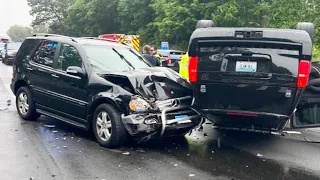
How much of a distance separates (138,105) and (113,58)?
1512mm

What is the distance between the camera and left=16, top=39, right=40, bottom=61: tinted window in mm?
7523

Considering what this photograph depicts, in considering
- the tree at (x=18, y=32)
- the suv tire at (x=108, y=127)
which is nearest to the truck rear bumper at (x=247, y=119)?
the suv tire at (x=108, y=127)

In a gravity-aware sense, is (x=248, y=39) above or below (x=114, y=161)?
above

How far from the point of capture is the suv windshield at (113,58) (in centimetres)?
638

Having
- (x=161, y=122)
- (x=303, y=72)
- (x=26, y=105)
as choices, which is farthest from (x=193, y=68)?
(x=26, y=105)

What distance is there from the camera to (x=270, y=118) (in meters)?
5.41

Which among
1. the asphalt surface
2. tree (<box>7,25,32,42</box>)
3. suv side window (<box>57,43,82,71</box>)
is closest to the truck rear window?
the asphalt surface

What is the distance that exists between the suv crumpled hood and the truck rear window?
30.1 inches

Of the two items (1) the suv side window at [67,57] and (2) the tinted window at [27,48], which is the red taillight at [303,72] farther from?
(2) the tinted window at [27,48]

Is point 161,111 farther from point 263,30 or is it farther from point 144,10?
point 144,10

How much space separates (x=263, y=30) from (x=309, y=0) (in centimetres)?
2264

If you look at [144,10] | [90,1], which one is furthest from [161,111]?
[90,1]

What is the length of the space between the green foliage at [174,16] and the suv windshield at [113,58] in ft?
62.6

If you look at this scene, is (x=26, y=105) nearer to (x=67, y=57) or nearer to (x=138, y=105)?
(x=67, y=57)
